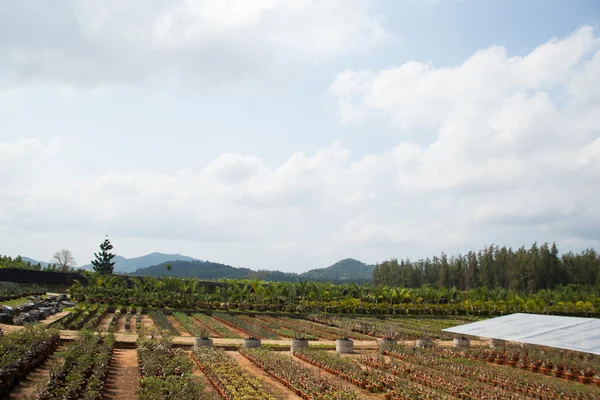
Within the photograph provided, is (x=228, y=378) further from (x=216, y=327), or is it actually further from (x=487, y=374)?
(x=216, y=327)

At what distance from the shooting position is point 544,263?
61812 millimetres

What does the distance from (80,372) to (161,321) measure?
15.5 m

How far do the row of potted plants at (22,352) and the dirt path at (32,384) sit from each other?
125 mm

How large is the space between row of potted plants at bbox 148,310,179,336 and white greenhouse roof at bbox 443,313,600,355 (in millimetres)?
13400

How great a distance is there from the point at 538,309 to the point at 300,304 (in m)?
21.2

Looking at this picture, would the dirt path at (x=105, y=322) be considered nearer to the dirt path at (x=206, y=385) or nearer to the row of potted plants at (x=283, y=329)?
the row of potted plants at (x=283, y=329)

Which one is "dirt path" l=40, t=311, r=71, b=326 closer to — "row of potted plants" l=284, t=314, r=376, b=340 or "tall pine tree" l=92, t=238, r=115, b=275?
"row of potted plants" l=284, t=314, r=376, b=340

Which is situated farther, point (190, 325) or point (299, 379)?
point (190, 325)

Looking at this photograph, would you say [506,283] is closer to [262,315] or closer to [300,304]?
[300,304]

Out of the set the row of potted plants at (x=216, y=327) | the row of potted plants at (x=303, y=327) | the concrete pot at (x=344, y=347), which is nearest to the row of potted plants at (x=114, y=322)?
the row of potted plants at (x=216, y=327)

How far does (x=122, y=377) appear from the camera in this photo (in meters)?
13.6

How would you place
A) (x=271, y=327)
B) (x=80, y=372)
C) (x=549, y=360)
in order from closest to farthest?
(x=80, y=372)
(x=549, y=360)
(x=271, y=327)

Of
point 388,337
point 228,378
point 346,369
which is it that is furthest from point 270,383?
point 388,337

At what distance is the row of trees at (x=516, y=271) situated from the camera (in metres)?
61.8
